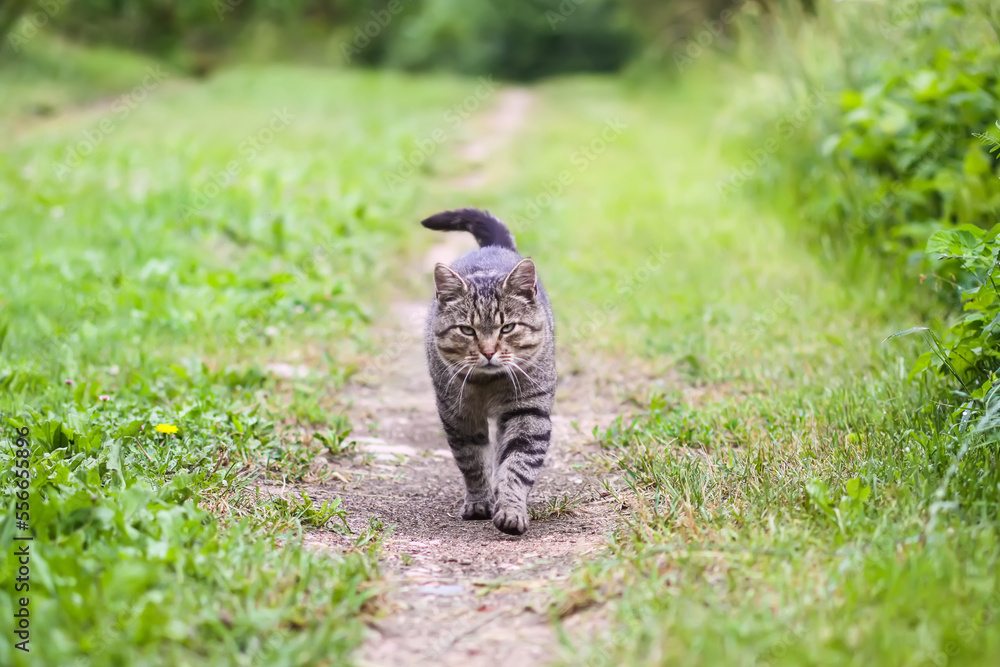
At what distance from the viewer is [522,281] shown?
13.6 ft

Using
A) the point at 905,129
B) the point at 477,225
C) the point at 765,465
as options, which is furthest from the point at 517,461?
the point at 905,129

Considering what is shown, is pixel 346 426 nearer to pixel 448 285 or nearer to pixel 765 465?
pixel 448 285

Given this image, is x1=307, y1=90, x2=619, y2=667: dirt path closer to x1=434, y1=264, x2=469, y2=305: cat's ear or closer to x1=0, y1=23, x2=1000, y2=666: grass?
x1=0, y1=23, x2=1000, y2=666: grass

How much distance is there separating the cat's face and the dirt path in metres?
0.63

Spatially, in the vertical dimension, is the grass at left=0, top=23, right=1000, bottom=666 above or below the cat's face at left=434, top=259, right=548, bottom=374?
below

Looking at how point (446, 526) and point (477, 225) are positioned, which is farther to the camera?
point (477, 225)

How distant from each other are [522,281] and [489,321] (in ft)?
0.89

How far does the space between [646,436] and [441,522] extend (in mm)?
1057

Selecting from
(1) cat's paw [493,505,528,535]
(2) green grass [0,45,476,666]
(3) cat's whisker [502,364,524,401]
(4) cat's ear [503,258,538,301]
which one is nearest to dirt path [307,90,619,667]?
(1) cat's paw [493,505,528,535]

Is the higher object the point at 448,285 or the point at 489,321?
the point at 448,285

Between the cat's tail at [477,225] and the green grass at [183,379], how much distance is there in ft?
3.76

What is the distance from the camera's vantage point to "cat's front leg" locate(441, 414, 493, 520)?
3.92 m

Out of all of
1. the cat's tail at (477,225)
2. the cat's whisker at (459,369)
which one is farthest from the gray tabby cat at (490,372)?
the cat's tail at (477,225)

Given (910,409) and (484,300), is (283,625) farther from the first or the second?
(910,409)
